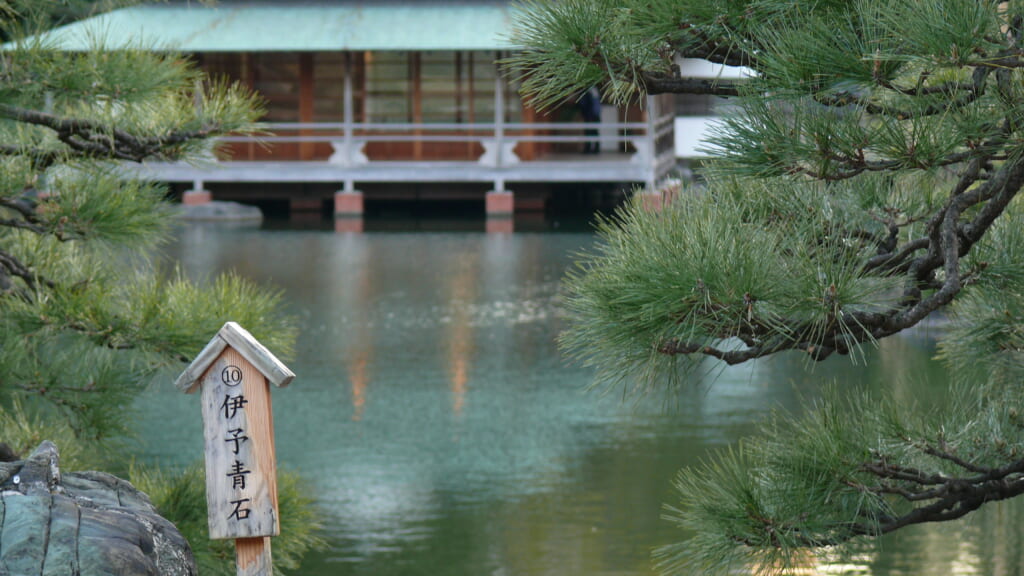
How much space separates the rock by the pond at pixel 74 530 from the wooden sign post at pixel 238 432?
0.47 feet

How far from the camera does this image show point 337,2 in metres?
20.1

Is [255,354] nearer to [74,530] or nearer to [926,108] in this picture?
[74,530]

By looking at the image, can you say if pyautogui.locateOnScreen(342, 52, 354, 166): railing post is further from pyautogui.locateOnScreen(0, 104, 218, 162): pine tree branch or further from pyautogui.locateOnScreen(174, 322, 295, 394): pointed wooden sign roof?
pyautogui.locateOnScreen(174, 322, 295, 394): pointed wooden sign roof

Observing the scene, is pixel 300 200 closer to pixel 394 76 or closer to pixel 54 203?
pixel 394 76

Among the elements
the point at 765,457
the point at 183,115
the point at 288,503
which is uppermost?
the point at 183,115

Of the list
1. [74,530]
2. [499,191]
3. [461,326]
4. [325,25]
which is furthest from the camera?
[325,25]

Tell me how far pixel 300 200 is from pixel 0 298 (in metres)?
16.5

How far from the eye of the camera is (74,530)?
2.65 meters

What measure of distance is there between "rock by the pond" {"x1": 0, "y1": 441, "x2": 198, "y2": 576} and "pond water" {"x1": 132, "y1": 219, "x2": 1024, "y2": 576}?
4.09 feet

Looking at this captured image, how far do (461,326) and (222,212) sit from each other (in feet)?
29.2

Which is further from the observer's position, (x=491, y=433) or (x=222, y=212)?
(x=222, y=212)

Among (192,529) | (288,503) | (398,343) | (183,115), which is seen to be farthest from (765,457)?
(398,343)

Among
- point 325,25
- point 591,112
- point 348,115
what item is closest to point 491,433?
point 348,115

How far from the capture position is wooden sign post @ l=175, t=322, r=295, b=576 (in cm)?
299
